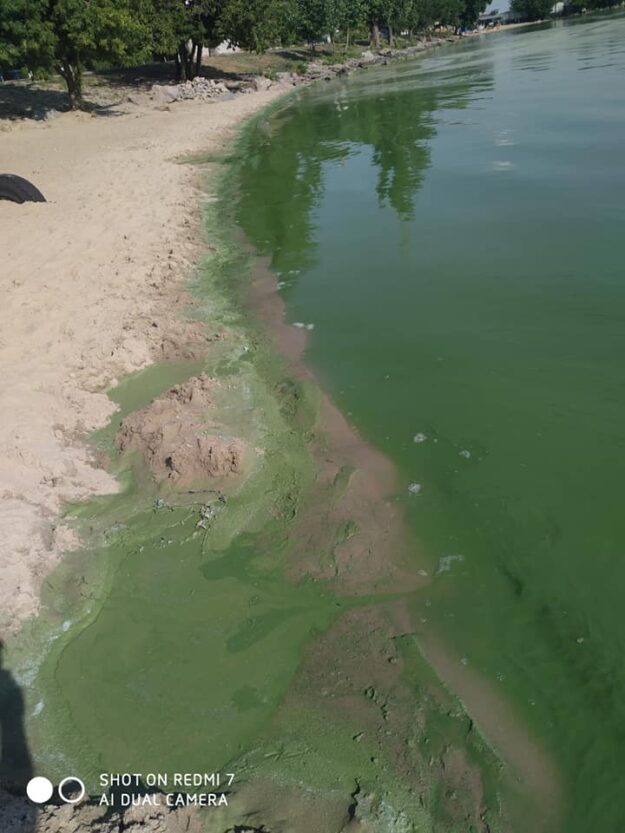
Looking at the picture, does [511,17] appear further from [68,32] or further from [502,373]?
[502,373]

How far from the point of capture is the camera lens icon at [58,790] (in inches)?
143

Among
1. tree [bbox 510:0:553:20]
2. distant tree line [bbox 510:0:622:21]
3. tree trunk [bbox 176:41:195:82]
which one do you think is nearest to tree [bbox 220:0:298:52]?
tree trunk [bbox 176:41:195:82]

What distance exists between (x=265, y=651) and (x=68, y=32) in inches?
1184

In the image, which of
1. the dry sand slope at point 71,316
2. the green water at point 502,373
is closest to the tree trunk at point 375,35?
the green water at point 502,373

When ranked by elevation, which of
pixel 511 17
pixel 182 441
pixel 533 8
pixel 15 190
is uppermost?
pixel 511 17

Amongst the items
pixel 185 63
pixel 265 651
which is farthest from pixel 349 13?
pixel 265 651

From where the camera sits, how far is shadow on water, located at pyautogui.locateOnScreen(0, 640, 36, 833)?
11.0ft

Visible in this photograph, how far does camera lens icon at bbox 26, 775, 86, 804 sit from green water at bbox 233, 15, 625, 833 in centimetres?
276

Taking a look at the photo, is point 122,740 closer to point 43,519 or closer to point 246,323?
point 43,519

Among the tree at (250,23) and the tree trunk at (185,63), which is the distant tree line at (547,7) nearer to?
the tree at (250,23)

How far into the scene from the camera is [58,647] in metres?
4.67

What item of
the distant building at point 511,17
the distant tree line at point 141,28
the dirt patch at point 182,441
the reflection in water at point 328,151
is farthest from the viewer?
the distant building at point 511,17

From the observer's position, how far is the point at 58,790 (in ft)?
12.2

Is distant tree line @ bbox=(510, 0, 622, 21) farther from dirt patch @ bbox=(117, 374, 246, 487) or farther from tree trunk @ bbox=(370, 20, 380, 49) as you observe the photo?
dirt patch @ bbox=(117, 374, 246, 487)
